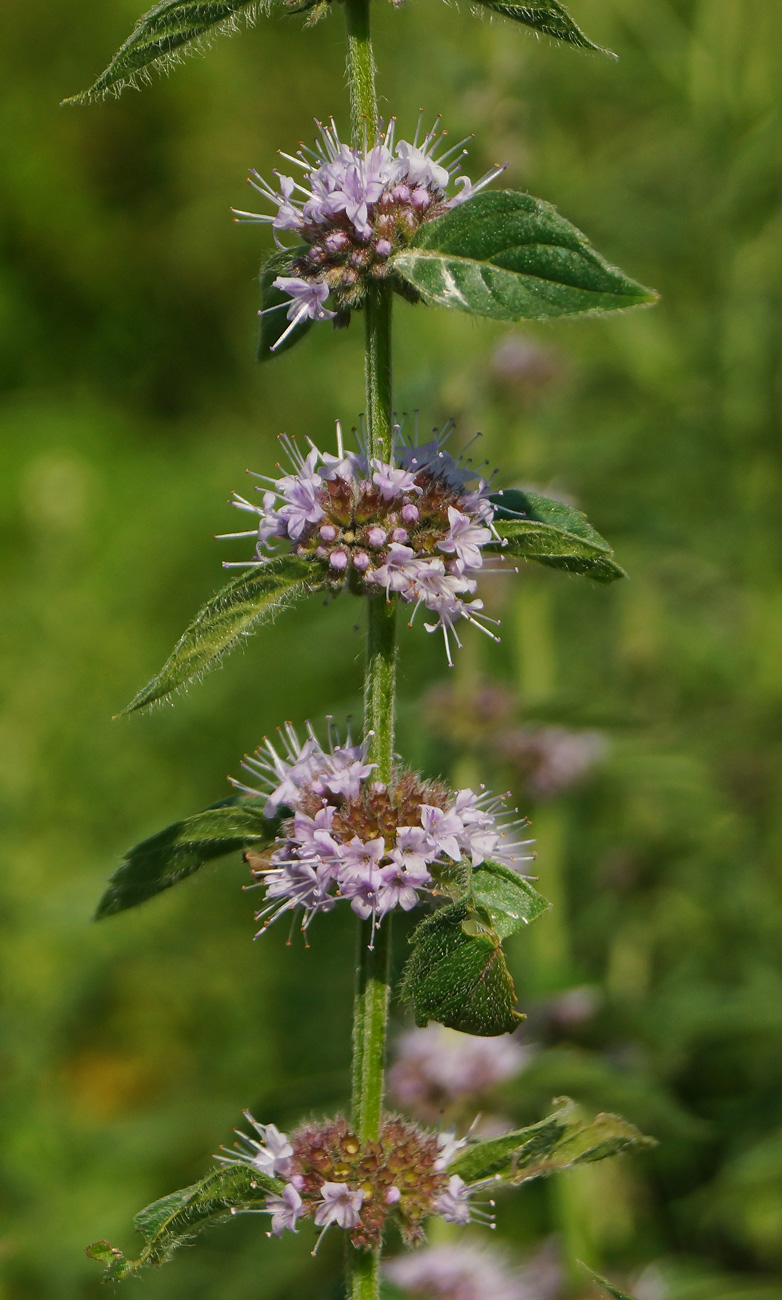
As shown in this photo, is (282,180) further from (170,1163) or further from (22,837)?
(170,1163)

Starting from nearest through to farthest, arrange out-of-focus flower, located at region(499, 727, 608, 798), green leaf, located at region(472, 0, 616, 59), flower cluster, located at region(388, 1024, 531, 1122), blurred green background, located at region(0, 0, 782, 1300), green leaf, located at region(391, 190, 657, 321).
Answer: green leaf, located at region(391, 190, 657, 321) < green leaf, located at region(472, 0, 616, 59) < flower cluster, located at region(388, 1024, 531, 1122) < blurred green background, located at region(0, 0, 782, 1300) < out-of-focus flower, located at region(499, 727, 608, 798)

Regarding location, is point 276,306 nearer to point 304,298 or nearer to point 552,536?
point 304,298

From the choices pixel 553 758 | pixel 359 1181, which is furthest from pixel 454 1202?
pixel 553 758

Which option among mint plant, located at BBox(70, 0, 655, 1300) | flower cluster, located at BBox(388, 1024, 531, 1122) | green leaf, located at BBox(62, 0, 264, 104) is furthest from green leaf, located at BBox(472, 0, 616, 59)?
flower cluster, located at BBox(388, 1024, 531, 1122)

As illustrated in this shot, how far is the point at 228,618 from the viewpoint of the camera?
3.59ft

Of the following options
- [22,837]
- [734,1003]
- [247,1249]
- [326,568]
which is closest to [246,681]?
[22,837]

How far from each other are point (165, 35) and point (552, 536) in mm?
567

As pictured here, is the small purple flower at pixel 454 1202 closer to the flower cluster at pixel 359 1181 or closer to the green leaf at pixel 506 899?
the flower cluster at pixel 359 1181

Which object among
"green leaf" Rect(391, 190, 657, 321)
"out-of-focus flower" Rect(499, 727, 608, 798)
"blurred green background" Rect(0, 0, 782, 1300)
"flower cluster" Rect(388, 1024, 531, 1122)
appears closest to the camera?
"green leaf" Rect(391, 190, 657, 321)

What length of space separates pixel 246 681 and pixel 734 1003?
222 centimetres

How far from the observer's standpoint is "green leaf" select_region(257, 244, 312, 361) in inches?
49.4

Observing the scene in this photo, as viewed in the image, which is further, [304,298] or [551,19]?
[304,298]

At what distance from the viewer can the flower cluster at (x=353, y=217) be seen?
3.93 feet

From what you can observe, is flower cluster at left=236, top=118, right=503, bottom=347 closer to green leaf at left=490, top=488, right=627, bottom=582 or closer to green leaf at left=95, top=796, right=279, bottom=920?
green leaf at left=490, top=488, right=627, bottom=582
